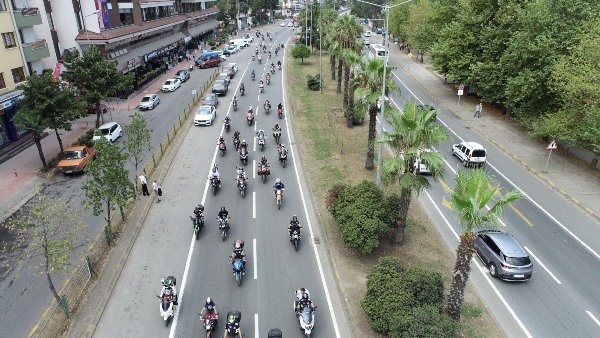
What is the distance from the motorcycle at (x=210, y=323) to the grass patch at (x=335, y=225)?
4850 mm

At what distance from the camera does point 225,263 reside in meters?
18.8

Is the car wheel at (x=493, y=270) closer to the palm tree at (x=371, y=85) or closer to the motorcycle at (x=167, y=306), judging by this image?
the palm tree at (x=371, y=85)

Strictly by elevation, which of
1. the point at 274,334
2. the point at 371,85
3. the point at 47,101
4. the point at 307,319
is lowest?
the point at 307,319

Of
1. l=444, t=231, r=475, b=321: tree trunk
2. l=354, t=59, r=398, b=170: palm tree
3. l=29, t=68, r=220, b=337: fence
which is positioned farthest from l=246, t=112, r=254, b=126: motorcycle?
l=444, t=231, r=475, b=321: tree trunk

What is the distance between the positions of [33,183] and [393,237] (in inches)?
919

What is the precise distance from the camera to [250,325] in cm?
1516

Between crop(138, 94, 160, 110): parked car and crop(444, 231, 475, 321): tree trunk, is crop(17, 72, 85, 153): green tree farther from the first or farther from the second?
crop(444, 231, 475, 321): tree trunk

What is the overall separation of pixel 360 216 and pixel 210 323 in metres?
7.80

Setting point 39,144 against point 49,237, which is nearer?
A: point 49,237

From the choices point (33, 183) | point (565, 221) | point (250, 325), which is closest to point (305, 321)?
point (250, 325)

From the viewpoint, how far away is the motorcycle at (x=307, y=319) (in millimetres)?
14427

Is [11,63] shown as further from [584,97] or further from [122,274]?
[584,97]

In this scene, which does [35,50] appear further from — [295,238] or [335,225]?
[335,225]

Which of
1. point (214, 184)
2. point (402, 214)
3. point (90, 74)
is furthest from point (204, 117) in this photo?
point (402, 214)
